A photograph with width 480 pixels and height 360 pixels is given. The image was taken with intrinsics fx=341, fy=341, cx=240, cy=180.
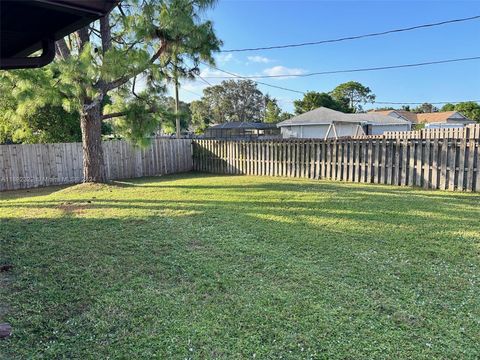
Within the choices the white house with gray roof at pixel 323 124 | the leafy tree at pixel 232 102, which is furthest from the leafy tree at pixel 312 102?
the leafy tree at pixel 232 102

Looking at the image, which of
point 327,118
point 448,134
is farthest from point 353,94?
point 448,134

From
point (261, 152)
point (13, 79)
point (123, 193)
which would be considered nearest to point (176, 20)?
point (13, 79)

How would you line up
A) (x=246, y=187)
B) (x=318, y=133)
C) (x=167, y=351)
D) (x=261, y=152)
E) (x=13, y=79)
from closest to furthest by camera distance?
(x=167, y=351)
(x=13, y=79)
(x=246, y=187)
(x=261, y=152)
(x=318, y=133)

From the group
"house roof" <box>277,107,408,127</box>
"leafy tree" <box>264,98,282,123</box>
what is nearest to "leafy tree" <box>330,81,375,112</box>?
"leafy tree" <box>264,98,282,123</box>

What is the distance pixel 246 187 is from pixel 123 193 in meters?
3.15

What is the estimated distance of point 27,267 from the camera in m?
3.72

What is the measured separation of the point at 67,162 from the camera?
453 inches

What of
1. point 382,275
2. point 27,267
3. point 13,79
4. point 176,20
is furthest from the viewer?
point 176,20

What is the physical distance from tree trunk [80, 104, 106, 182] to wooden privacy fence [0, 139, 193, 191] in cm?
232

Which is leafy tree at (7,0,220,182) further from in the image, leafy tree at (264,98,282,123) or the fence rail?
leafy tree at (264,98,282,123)

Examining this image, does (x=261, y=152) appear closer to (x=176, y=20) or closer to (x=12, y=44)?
(x=176, y=20)

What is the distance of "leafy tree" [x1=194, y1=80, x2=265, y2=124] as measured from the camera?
6131cm

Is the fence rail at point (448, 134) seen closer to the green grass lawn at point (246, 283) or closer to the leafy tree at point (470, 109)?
the green grass lawn at point (246, 283)

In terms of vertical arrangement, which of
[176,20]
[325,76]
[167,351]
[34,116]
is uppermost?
[325,76]
